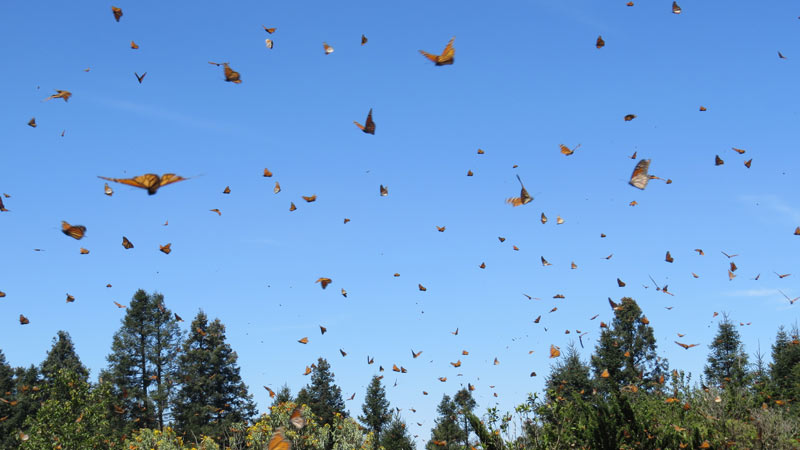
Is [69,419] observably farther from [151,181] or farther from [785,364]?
[785,364]

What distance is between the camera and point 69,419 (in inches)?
1216

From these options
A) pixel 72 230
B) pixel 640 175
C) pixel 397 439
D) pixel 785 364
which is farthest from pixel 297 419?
pixel 785 364

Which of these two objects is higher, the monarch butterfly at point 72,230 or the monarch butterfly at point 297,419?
the monarch butterfly at point 72,230

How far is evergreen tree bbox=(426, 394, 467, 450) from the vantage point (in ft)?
176

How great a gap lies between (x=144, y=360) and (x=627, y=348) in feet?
143

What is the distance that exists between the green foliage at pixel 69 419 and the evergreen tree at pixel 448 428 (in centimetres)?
2610

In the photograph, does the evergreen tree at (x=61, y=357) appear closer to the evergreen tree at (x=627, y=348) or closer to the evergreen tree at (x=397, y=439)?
the evergreen tree at (x=397, y=439)

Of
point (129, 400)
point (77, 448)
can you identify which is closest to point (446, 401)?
point (129, 400)

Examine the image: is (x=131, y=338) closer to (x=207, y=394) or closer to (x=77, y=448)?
(x=207, y=394)

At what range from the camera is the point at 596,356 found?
2265 inches

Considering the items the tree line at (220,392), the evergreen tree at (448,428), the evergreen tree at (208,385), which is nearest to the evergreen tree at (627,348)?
the tree line at (220,392)

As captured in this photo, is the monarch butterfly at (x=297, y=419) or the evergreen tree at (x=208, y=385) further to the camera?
the evergreen tree at (x=208, y=385)

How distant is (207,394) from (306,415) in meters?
26.9

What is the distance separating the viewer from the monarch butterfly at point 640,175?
12.6 m
